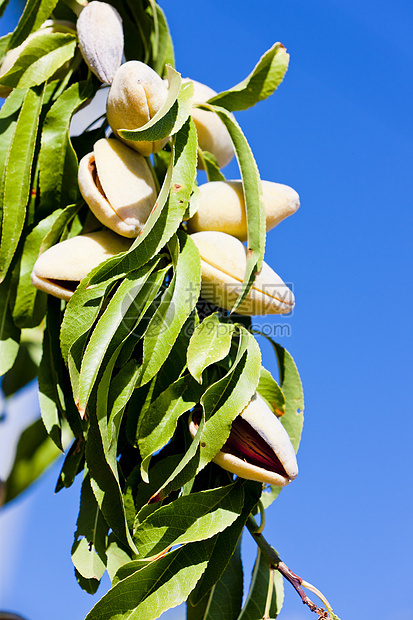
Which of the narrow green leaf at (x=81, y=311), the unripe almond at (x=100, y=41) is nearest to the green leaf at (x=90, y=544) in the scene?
the narrow green leaf at (x=81, y=311)

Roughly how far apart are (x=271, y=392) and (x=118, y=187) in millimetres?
326

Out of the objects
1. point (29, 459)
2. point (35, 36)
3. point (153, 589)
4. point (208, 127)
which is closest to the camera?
point (153, 589)

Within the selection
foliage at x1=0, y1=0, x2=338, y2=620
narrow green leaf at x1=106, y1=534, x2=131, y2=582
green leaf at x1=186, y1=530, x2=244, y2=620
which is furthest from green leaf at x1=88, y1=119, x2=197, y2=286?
green leaf at x1=186, y1=530, x2=244, y2=620

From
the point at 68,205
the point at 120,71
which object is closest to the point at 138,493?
the point at 68,205

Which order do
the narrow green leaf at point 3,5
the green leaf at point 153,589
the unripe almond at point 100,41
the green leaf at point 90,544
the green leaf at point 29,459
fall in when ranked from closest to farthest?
the green leaf at point 153,589 < the green leaf at point 90,544 < the unripe almond at point 100,41 < the narrow green leaf at point 3,5 < the green leaf at point 29,459

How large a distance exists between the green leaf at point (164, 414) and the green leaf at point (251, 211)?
117 mm

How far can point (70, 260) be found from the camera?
735 mm

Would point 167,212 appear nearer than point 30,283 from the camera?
Yes

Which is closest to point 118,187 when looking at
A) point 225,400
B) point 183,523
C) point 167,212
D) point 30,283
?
point 167,212

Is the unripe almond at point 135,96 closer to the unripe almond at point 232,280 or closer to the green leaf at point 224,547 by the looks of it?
the unripe almond at point 232,280

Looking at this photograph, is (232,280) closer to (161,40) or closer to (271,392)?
(271,392)

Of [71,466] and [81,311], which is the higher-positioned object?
[81,311]

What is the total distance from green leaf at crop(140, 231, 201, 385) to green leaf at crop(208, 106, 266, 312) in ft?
0.22

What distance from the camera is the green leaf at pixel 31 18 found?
85 centimetres
